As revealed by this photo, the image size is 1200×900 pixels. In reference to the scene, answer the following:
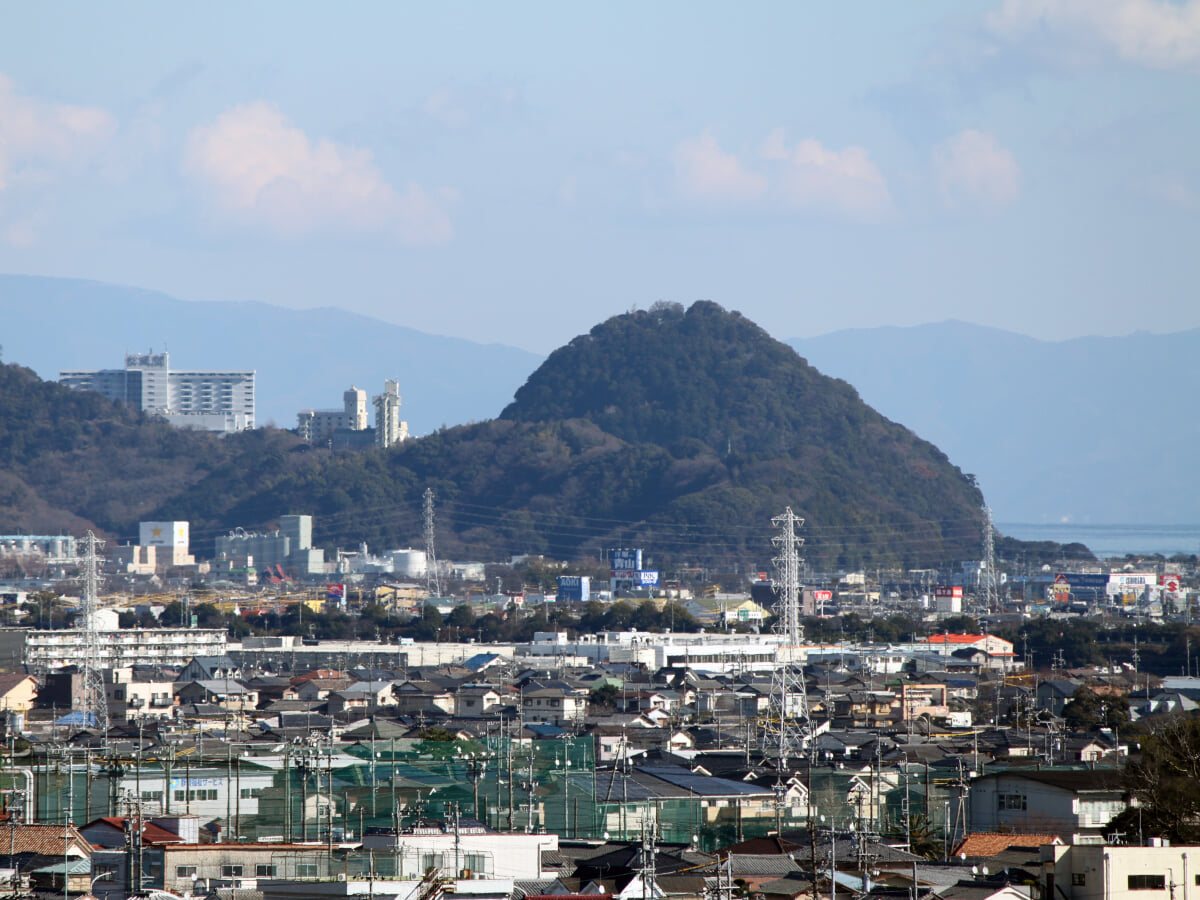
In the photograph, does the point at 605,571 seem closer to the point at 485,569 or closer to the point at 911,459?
the point at 485,569

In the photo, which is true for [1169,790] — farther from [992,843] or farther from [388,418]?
[388,418]

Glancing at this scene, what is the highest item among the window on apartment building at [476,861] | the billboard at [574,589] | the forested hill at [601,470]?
the forested hill at [601,470]

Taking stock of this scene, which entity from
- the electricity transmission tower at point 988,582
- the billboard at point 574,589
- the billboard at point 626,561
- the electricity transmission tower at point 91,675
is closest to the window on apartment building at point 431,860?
the electricity transmission tower at point 91,675

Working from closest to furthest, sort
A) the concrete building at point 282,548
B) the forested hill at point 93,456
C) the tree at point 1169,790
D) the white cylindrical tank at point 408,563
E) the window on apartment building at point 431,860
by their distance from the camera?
the tree at point 1169,790
the window on apartment building at point 431,860
the white cylindrical tank at point 408,563
the concrete building at point 282,548
the forested hill at point 93,456

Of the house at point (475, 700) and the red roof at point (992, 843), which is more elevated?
the red roof at point (992, 843)

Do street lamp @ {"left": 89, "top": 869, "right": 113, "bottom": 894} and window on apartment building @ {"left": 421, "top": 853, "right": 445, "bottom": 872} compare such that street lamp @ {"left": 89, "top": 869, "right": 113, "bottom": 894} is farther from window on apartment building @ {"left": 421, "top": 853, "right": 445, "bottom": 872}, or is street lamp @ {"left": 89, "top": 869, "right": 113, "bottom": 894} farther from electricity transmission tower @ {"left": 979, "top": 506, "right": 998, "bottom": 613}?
electricity transmission tower @ {"left": 979, "top": 506, "right": 998, "bottom": 613}

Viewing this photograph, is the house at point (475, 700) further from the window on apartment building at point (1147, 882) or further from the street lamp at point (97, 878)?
the window on apartment building at point (1147, 882)

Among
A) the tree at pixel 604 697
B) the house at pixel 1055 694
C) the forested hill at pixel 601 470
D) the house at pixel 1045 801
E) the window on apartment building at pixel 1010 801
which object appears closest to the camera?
the house at pixel 1045 801

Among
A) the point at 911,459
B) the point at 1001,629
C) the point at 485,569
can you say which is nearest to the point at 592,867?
the point at 1001,629

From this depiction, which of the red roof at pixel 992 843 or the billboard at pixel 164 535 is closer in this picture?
the red roof at pixel 992 843

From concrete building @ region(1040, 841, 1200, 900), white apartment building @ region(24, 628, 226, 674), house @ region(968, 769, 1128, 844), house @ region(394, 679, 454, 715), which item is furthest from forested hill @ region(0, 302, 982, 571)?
concrete building @ region(1040, 841, 1200, 900)
